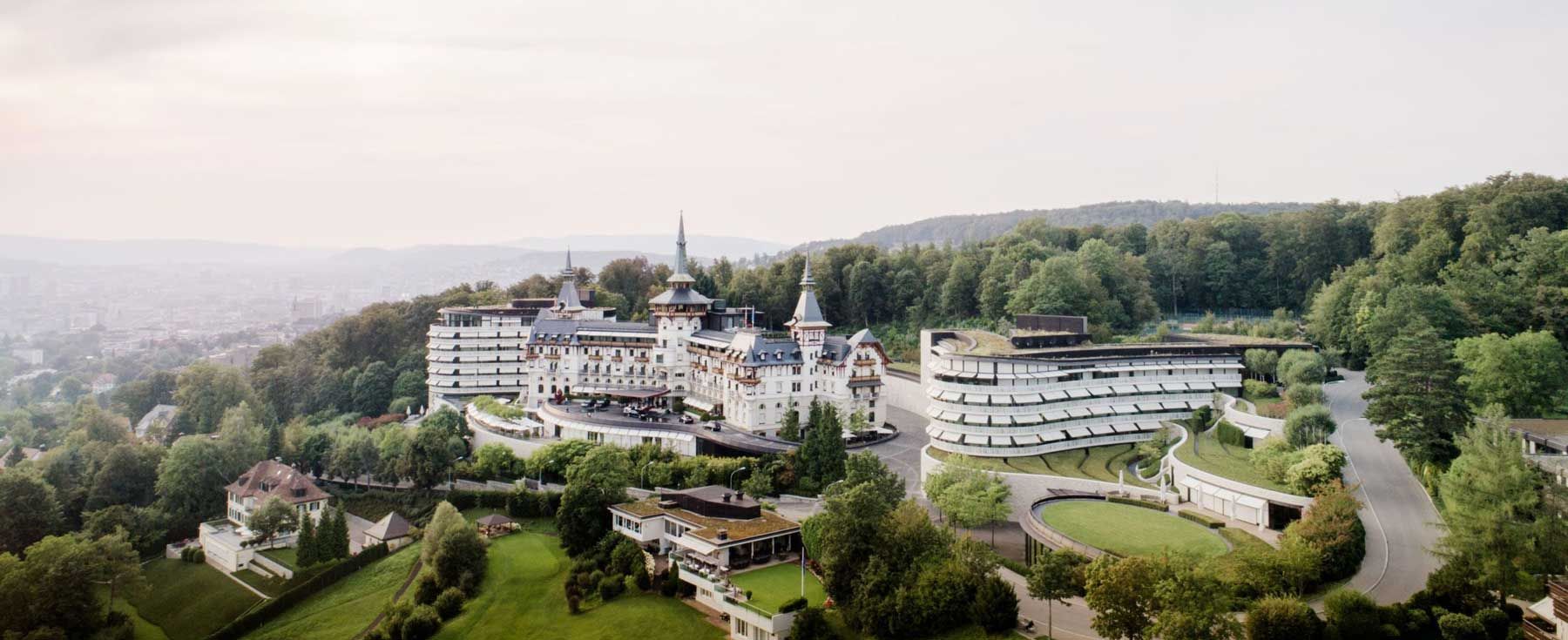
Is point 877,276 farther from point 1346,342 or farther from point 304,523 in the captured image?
point 304,523

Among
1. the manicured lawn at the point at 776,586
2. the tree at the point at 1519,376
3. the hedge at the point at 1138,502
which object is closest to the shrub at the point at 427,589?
the manicured lawn at the point at 776,586

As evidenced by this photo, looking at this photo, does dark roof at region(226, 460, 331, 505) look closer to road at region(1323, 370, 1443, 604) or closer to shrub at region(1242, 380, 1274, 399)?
road at region(1323, 370, 1443, 604)

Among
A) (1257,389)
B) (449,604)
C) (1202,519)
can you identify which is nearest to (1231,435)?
(1257,389)

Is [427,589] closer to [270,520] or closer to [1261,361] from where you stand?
[270,520]

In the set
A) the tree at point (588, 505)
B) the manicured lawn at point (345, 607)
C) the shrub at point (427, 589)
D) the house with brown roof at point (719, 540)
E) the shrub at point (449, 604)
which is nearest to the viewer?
the house with brown roof at point (719, 540)

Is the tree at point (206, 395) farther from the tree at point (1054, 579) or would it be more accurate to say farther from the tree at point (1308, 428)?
the tree at point (1308, 428)

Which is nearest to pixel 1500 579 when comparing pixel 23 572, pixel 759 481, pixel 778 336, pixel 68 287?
pixel 759 481
